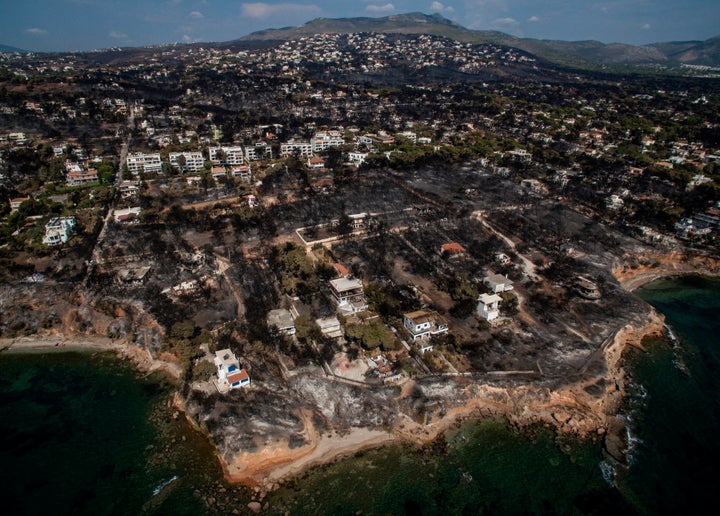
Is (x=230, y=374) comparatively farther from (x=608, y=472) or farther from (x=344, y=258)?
(x=608, y=472)

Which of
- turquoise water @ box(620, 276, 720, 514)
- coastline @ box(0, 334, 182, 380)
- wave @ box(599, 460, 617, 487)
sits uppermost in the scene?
coastline @ box(0, 334, 182, 380)

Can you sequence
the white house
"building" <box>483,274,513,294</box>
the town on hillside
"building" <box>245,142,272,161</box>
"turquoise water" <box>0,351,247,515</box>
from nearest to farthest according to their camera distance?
"turquoise water" <box>0,351,247,515</box>
the town on hillside
the white house
"building" <box>483,274,513,294</box>
"building" <box>245,142,272,161</box>

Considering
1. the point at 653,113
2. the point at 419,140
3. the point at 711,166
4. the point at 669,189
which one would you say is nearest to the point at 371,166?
the point at 419,140

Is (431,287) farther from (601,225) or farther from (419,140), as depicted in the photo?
(419,140)

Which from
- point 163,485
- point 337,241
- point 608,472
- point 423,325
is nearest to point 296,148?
point 337,241

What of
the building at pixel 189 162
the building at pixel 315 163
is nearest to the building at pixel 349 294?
the building at pixel 315 163

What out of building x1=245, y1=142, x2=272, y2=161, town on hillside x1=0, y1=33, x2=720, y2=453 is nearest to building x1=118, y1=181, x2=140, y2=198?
town on hillside x1=0, y1=33, x2=720, y2=453

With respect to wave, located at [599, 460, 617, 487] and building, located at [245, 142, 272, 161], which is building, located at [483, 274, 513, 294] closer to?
wave, located at [599, 460, 617, 487]
